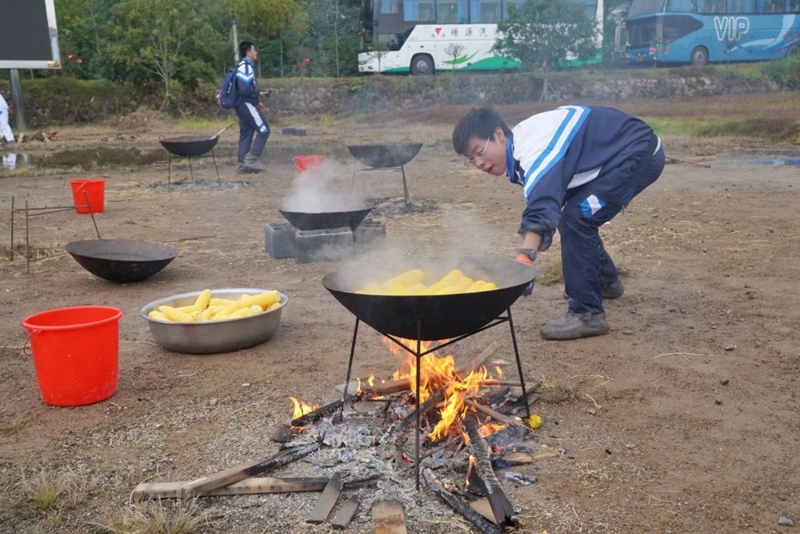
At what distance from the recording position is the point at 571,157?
431 centimetres

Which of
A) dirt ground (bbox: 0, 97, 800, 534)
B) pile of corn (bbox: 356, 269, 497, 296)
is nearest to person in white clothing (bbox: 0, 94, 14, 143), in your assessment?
dirt ground (bbox: 0, 97, 800, 534)

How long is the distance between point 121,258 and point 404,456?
13.8 ft

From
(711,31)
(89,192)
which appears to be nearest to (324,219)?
(89,192)

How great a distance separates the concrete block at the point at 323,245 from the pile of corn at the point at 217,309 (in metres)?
2.14

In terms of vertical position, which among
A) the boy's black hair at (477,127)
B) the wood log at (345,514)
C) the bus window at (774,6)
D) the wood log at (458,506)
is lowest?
the wood log at (345,514)

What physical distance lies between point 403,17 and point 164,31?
29.5ft

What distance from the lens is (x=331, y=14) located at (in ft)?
103

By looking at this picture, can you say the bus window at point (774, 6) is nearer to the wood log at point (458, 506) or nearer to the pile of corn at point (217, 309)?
the pile of corn at point (217, 309)

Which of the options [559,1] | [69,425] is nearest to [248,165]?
[69,425]

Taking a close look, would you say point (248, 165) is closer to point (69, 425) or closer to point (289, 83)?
point (69, 425)

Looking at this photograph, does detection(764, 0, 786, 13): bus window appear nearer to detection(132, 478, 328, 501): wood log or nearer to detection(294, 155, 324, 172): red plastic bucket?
detection(294, 155, 324, 172): red plastic bucket

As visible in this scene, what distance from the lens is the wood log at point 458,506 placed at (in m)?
2.80

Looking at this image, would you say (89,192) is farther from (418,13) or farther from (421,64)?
(421,64)

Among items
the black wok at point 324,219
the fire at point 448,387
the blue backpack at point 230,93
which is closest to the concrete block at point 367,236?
the black wok at point 324,219
